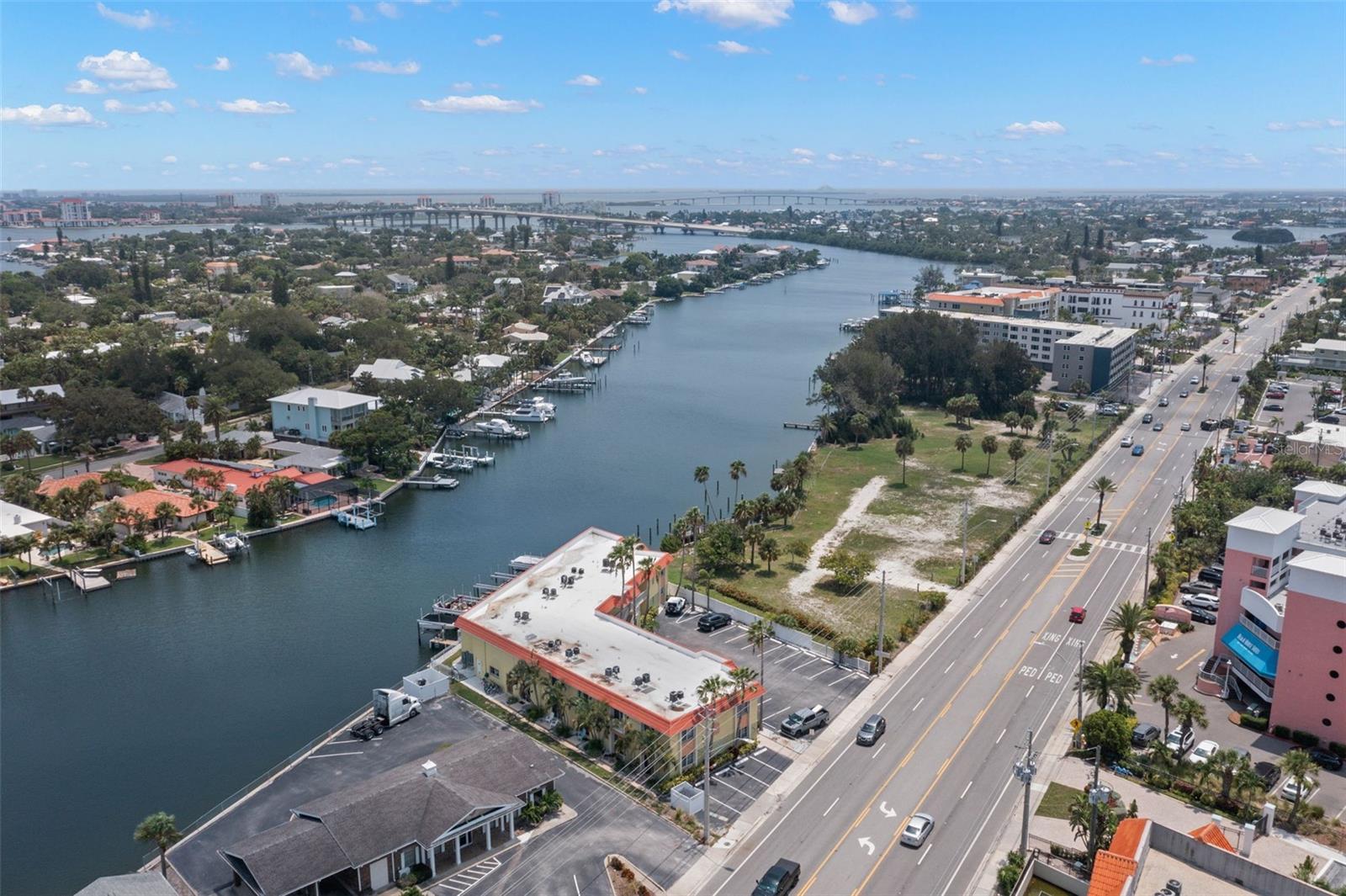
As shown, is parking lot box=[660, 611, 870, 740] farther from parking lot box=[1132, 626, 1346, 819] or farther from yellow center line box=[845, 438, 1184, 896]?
parking lot box=[1132, 626, 1346, 819]

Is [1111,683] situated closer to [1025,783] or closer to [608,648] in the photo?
[1025,783]

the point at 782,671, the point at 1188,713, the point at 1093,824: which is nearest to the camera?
the point at 1093,824

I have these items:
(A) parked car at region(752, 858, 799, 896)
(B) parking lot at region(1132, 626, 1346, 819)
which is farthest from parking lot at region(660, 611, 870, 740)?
(B) parking lot at region(1132, 626, 1346, 819)

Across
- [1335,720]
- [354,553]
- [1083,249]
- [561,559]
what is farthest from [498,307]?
[1083,249]

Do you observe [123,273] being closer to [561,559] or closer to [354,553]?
[354,553]

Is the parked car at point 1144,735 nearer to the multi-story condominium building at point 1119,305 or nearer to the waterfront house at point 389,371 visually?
the waterfront house at point 389,371

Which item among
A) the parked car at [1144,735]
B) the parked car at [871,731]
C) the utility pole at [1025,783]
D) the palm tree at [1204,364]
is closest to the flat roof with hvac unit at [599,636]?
the parked car at [871,731]

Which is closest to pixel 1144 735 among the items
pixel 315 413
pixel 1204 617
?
pixel 1204 617

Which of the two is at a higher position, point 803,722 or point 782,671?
point 803,722
